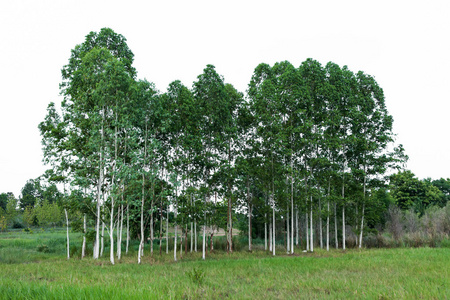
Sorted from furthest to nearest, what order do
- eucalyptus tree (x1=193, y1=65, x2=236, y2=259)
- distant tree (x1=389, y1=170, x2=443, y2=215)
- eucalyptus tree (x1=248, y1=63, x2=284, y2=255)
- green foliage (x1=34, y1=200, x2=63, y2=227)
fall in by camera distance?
green foliage (x1=34, y1=200, x2=63, y2=227), distant tree (x1=389, y1=170, x2=443, y2=215), eucalyptus tree (x1=248, y1=63, x2=284, y2=255), eucalyptus tree (x1=193, y1=65, x2=236, y2=259)

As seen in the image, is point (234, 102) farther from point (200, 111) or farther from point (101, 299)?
point (101, 299)

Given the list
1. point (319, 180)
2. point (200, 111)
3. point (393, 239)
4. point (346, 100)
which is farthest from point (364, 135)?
point (200, 111)

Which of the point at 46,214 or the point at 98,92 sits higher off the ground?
the point at 98,92

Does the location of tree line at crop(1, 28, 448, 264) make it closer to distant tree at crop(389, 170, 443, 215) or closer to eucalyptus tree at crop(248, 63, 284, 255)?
eucalyptus tree at crop(248, 63, 284, 255)

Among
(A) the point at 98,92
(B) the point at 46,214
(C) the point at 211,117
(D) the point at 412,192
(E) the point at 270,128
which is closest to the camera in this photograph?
(A) the point at 98,92

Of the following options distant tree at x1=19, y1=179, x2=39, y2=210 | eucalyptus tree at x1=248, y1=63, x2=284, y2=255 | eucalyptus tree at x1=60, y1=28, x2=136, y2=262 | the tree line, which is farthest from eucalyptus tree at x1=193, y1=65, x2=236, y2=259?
distant tree at x1=19, y1=179, x2=39, y2=210

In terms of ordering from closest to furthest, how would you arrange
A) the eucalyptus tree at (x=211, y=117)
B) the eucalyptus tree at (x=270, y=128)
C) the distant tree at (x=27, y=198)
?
the eucalyptus tree at (x=211, y=117) < the eucalyptus tree at (x=270, y=128) < the distant tree at (x=27, y=198)

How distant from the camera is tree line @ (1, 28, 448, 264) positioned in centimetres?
1659

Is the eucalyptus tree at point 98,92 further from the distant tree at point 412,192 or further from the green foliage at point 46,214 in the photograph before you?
the distant tree at point 412,192

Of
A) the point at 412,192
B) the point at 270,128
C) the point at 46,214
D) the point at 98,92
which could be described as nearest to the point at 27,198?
the point at 46,214

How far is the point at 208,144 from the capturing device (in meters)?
20.6

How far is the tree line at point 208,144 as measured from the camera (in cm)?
1659

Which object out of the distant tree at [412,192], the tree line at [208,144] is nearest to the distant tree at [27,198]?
the tree line at [208,144]

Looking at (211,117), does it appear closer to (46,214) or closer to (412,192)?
(46,214)
